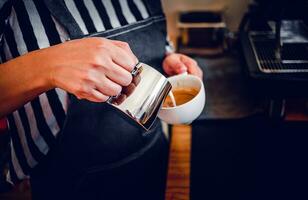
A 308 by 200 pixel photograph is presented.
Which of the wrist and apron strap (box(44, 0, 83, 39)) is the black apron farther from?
the wrist

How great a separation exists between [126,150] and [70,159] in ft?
0.52

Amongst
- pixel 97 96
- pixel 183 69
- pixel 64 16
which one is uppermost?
pixel 64 16

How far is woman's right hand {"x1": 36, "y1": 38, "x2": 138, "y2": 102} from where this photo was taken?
0.55 m

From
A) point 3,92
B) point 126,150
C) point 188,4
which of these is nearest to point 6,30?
point 3,92

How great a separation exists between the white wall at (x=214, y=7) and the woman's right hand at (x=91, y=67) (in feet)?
4.35

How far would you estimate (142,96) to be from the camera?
24.9 inches

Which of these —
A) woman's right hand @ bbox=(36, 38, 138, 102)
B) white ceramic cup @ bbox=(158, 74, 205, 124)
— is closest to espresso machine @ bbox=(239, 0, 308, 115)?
white ceramic cup @ bbox=(158, 74, 205, 124)

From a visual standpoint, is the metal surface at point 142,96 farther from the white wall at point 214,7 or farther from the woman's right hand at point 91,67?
the white wall at point 214,7

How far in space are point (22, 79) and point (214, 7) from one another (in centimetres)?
140

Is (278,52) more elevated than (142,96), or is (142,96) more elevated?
(142,96)

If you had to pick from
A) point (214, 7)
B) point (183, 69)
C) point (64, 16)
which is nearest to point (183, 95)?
point (183, 69)

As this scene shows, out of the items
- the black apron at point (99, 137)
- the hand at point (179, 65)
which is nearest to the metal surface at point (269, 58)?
the hand at point (179, 65)

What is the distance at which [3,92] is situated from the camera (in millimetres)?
616

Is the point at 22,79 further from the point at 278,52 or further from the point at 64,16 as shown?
the point at 278,52
